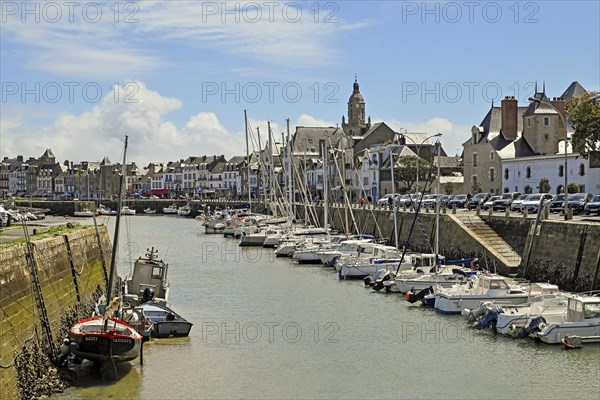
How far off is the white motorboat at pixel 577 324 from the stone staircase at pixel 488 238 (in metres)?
15.2

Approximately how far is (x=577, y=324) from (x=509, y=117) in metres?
57.0

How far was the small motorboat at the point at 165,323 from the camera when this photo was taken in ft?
103

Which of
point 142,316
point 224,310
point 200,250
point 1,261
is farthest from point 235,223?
point 1,261

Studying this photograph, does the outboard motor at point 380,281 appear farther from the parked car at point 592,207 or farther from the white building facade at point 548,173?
the white building facade at point 548,173

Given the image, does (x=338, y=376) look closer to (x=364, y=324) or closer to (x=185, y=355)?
(x=185, y=355)

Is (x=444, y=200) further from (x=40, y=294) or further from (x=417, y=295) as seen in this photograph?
(x=40, y=294)

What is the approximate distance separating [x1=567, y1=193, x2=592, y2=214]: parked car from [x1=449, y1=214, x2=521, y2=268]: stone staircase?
6075 mm

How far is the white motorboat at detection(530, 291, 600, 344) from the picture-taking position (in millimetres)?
29547

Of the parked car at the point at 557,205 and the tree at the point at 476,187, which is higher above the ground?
the tree at the point at 476,187

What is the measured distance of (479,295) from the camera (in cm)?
3509

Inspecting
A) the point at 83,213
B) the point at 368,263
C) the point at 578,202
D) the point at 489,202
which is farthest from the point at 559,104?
the point at 83,213

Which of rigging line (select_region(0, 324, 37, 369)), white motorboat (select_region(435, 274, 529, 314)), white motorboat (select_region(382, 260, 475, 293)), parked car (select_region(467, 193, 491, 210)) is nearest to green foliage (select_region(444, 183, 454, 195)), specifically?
parked car (select_region(467, 193, 491, 210))

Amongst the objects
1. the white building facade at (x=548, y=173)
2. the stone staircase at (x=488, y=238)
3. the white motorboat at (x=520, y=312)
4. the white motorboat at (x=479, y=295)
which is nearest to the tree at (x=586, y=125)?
the stone staircase at (x=488, y=238)

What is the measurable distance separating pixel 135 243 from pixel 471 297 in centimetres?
5113
